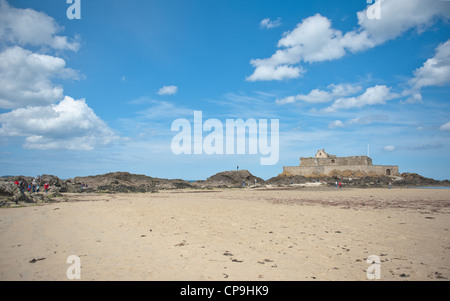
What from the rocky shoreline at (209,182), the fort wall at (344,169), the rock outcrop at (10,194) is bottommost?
the rocky shoreline at (209,182)

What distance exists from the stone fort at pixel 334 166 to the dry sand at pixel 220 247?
65.2m

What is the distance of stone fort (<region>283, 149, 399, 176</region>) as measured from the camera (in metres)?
72.9

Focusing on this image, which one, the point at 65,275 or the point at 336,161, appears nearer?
the point at 65,275

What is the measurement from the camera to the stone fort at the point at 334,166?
2872 inches

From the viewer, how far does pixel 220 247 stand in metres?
8.23

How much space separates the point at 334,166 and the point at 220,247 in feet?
247

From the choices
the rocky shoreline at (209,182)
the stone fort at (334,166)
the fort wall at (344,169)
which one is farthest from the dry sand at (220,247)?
the stone fort at (334,166)

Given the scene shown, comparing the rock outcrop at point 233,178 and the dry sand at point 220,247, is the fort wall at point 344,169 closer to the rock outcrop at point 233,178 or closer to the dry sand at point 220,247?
the rock outcrop at point 233,178

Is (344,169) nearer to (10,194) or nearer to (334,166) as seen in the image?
(334,166)

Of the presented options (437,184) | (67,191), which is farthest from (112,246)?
(437,184)

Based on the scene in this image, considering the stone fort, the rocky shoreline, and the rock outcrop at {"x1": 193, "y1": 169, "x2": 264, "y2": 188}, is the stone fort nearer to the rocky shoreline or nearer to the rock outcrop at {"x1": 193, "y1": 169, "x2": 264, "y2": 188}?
the rocky shoreline
